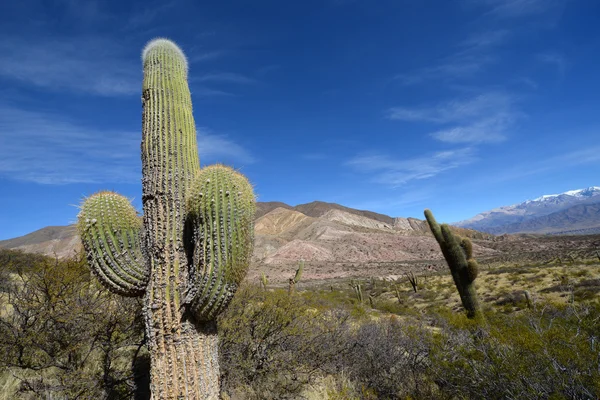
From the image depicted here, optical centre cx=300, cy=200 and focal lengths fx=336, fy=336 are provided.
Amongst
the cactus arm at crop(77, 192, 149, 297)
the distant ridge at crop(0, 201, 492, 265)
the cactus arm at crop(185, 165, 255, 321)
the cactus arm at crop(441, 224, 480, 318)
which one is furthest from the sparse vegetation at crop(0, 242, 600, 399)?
the distant ridge at crop(0, 201, 492, 265)

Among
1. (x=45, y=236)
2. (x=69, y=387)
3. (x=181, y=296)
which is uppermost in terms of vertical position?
(x=45, y=236)

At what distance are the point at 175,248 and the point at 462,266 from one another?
1071cm

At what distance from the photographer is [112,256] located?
3.91 meters

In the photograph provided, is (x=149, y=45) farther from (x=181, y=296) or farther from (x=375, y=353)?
(x=375, y=353)

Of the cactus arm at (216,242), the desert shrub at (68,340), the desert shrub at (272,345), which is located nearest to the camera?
the cactus arm at (216,242)

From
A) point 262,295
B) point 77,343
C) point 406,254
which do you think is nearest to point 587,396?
point 262,295

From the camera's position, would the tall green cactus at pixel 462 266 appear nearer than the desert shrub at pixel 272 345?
No

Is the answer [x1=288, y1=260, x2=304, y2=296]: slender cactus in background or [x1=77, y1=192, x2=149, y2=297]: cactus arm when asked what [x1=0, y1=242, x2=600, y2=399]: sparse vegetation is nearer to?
[x1=288, y1=260, x2=304, y2=296]: slender cactus in background

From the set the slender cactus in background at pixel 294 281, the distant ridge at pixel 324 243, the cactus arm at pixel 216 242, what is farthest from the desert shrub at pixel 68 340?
the distant ridge at pixel 324 243

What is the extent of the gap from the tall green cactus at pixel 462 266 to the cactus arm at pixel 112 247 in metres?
10.1

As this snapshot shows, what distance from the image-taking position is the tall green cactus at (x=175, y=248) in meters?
3.70

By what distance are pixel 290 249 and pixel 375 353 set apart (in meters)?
54.1

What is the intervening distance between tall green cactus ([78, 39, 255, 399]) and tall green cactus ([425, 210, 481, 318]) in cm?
939

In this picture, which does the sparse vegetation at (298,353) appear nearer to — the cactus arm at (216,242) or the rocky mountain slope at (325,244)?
the cactus arm at (216,242)
